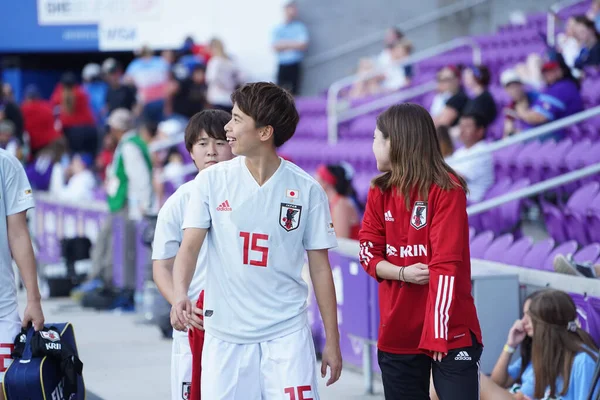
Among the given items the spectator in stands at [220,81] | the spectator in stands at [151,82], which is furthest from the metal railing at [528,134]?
the spectator in stands at [151,82]

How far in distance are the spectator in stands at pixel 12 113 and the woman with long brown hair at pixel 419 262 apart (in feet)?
42.7

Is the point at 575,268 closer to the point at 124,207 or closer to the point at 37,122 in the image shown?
the point at 124,207

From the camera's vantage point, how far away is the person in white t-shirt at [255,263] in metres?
3.86

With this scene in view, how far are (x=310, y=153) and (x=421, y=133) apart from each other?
391 inches

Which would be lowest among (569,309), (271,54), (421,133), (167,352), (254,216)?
(167,352)

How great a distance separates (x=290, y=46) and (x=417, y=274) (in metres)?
14.6

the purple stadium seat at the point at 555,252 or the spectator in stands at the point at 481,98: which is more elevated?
the spectator in stands at the point at 481,98

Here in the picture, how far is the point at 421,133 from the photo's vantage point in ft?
13.8

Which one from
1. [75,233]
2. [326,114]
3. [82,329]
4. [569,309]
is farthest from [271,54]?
[569,309]

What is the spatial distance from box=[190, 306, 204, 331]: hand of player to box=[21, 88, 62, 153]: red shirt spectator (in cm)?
1509

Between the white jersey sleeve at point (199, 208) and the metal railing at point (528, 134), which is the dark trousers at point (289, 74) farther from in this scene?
the white jersey sleeve at point (199, 208)

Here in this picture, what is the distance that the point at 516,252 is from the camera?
22.9ft

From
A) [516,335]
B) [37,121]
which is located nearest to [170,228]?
[516,335]

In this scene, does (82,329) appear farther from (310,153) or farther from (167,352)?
(310,153)
